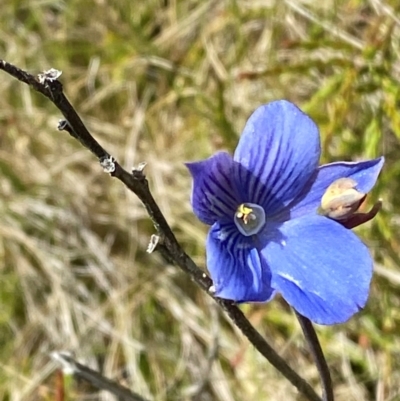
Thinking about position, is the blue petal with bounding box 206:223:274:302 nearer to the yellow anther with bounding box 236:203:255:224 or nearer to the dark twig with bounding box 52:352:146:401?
the yellow anther with bounding box 236:203:255:224

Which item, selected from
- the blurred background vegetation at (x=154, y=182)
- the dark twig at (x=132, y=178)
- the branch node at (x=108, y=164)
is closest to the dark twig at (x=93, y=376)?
the dark twig at (x=132, y=178)

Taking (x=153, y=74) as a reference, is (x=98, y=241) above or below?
below

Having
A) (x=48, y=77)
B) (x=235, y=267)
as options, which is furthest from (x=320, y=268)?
(x=48, y=77)

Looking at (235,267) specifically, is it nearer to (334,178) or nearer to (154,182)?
(334,178)

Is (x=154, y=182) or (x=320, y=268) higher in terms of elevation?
(x=154, y=182)

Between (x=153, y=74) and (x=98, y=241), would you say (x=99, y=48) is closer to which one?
(x=153, y=74)

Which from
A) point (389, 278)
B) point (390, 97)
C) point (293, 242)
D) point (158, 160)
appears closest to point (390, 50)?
point (390, 97)

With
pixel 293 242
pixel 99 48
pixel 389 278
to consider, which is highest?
pixel 99 48

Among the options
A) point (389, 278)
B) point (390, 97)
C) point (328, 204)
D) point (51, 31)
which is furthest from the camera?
point (51, 31)
